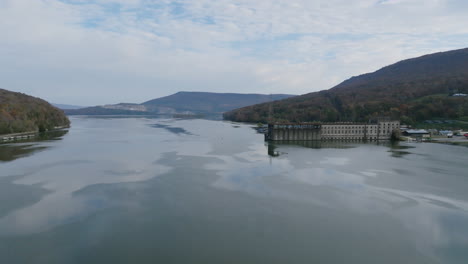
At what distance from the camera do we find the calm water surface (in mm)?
8484

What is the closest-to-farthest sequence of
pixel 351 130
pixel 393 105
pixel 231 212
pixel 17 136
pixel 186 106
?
pixel 231 212
pixel 17 136
pixel 351 130
pixel 393 105
pixel 186 106

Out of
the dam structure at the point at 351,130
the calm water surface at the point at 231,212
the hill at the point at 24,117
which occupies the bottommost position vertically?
the calm water surface at the point at 231,212

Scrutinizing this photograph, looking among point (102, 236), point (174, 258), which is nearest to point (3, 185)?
point (102, 236)

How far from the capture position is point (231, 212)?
11469 mm

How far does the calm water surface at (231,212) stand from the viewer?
8.48 m

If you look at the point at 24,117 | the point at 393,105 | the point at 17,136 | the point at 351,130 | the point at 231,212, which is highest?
the point at 393,105

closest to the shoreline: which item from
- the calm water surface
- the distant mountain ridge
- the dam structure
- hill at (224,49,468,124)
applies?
the calm water surface

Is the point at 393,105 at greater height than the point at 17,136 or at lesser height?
greater

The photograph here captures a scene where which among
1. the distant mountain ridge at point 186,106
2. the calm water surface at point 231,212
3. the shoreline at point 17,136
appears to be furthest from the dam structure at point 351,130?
the distant mountain ridge at point 186,106

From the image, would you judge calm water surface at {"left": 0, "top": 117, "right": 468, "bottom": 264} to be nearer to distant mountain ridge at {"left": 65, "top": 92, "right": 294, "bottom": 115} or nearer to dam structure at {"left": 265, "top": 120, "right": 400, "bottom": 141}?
dam structure at {"left": 265, "top": 120, "right": 400, "bottom": 141}

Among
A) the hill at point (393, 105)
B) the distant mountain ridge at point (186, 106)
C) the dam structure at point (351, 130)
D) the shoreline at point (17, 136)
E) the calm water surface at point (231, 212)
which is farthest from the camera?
the distant mountain ridge at point (186, 106)

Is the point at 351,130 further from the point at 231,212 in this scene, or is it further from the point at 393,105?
the point at 231,212

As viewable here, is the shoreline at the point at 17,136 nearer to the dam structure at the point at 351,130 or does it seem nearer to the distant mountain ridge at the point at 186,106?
the dam structure at the point at 351,130

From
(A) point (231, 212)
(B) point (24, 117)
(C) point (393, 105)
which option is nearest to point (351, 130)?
(C) point (393, 105)
